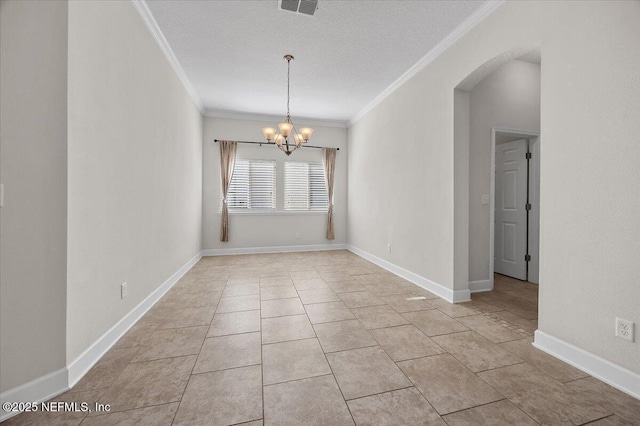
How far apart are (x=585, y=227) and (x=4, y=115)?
3.57m

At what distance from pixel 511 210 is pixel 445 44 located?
2.74 metres

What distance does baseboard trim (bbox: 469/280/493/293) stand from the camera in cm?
349

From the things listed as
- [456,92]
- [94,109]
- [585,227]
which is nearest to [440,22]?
[456,92]

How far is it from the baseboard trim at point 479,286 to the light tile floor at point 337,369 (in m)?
0.29

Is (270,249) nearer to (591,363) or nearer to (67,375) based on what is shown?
(67,375)

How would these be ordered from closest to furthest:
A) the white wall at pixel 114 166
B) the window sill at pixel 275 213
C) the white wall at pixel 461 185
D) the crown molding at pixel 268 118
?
the white wall at pixel 114 166 → the white wall at pixel 461 185 → the crown molding at pixel 268 118 → the window sill at pixel 275 213

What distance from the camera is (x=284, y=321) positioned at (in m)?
2.60

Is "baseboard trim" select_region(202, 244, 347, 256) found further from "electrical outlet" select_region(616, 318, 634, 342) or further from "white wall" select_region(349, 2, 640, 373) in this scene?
"electrical outlet" select_region(616, 318, 634, 342)

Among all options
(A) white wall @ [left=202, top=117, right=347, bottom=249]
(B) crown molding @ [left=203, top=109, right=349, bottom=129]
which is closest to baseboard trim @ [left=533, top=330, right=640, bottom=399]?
(A) white wall @ [left=202, top=117, right=347, bottom=249]

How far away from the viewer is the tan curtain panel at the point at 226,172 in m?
5.81

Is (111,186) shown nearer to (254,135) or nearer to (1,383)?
(1,383)

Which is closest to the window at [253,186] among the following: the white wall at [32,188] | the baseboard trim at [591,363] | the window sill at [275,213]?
the window sill at [275,213]

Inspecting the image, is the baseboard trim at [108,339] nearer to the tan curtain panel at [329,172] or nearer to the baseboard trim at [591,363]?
the baseboard trim at [591,363]

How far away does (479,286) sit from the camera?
11.5 ft
